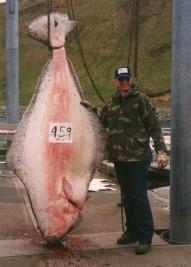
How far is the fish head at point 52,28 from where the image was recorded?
4809mm

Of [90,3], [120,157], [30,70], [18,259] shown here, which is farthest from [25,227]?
[90,3]

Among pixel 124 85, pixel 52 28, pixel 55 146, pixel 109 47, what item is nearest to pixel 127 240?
pixel 55 146

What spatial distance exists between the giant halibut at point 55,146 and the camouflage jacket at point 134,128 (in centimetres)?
24

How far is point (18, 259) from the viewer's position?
A: 4.88 meters

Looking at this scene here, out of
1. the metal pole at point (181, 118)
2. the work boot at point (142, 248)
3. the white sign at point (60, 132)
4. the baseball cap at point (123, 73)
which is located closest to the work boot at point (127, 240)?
the work boot at point (142, 248)

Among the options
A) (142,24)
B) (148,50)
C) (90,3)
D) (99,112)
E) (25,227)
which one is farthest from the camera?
(90,3)

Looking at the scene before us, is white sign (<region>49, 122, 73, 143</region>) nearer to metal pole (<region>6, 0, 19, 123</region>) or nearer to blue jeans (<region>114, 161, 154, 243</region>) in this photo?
blue jeans (<region>114, 161, 154, 243</region>)

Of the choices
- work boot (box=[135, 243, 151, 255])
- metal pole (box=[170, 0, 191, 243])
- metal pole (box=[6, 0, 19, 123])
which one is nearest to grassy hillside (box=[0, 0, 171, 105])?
metal pole (box=[6, 0, 19, 123])

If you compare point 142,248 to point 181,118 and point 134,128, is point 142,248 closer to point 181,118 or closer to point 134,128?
point 134,128

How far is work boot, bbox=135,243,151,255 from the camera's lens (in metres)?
5.00

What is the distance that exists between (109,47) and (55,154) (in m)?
59.2

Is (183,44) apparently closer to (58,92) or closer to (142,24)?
(58,92)

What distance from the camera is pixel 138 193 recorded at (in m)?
5.03

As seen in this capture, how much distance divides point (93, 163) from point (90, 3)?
6977 centimetres
